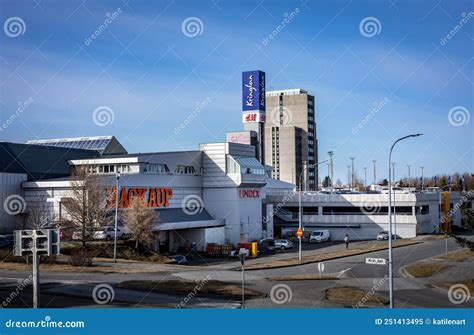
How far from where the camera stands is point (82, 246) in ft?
128

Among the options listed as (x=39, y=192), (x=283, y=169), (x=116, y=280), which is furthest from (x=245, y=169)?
(x=283, y=169)

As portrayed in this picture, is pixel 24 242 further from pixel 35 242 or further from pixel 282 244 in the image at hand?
pixel 282 244

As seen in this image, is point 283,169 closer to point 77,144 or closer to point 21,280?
point 77,144

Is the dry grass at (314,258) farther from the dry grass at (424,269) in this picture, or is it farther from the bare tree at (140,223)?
the bare tree at (140,223)

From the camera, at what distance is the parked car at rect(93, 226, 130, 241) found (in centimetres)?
4194

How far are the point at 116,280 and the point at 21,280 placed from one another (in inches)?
179

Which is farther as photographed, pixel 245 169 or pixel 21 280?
pixel 245 169

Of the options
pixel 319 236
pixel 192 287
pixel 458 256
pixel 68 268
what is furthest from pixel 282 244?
pixel 192 287

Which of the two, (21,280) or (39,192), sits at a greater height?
(39,192)

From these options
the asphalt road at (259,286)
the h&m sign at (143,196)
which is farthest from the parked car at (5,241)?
the asphalt road at (259,286)

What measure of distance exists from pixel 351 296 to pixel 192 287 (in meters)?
7.32

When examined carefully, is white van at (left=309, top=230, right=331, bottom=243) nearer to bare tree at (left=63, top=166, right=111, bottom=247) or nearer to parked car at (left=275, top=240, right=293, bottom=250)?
parked car at (left=275, top=240, right=293, bottom=250)

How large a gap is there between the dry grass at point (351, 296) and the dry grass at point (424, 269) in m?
7.94

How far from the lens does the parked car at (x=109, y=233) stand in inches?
1651
